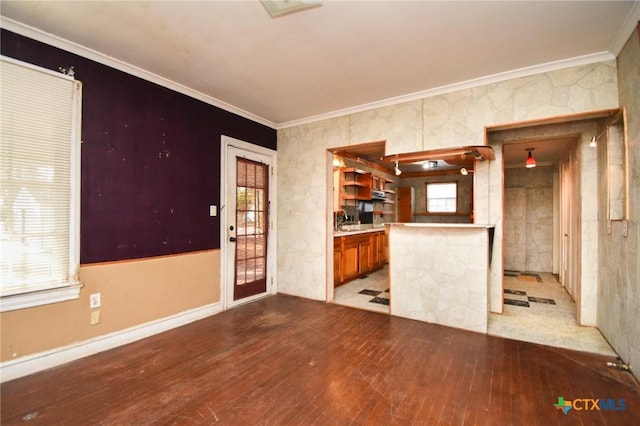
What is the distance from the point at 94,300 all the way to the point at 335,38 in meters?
3.31

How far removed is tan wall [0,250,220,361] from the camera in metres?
2.34

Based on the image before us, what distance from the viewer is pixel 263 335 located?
312 cm

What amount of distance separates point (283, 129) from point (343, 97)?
1454 mm

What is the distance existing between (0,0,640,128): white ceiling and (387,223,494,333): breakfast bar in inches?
70.1

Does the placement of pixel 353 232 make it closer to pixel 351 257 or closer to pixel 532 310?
pixel 351 257

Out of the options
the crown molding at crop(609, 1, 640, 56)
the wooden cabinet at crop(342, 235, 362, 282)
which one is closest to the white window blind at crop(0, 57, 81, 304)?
the wooden cabinet at crop(342, 235, 362, 282)

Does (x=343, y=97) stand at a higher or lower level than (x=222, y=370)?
higher

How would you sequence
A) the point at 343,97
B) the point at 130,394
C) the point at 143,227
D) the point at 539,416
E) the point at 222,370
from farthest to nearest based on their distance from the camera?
the point at 343,97, the point at 143,227, the point at 222,370, the point at 130,394, the point at 539,416

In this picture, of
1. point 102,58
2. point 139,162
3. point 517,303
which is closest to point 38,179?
point 139,162

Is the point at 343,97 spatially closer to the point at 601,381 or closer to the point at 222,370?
the point at 222,370

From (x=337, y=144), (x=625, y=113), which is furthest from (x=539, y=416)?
(x=337, y=144)

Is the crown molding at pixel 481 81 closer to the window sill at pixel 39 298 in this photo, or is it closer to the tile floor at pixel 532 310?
the tile floor at pixel 532 310

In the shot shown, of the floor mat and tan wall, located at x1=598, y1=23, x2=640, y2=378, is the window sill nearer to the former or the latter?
tan wall, located at x1=598, y1=23, x2=640, y2=378

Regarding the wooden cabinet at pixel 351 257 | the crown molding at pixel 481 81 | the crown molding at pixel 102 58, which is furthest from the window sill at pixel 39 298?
the wooden cabinet at pixel 351 257
